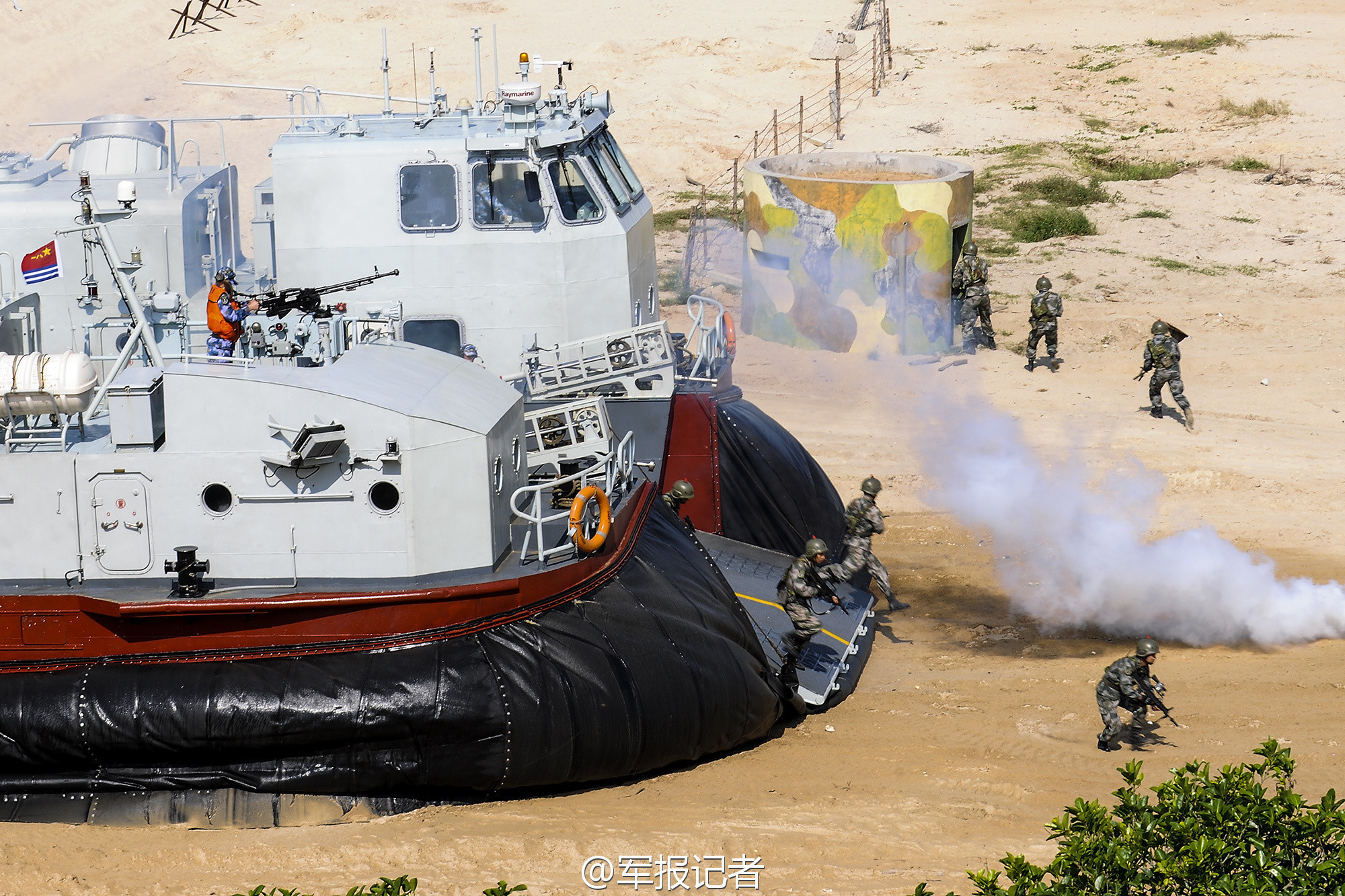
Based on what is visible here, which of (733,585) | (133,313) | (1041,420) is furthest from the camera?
(1041,420)

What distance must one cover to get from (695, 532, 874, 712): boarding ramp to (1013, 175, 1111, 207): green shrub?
12.4 metres

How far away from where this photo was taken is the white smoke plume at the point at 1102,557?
384 inches

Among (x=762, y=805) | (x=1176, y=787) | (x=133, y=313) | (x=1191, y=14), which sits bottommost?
(x=762, y=805)

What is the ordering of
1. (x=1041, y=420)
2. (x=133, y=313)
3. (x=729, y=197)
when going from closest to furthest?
(x=133, y=313)
(x=1041, y=420)
(x=729, y=197)

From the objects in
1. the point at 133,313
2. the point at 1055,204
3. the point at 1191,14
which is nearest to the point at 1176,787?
the point at 133,313

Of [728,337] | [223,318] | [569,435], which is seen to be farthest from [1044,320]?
[223,318]

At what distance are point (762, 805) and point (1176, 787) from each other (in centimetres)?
290

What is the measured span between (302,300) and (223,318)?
2.16 feet

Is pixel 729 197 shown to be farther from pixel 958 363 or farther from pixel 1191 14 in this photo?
pixel 1191 14

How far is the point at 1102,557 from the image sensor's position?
35.9 feet

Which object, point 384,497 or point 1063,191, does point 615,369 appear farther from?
point 1063,191

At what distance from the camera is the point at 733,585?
10156mm

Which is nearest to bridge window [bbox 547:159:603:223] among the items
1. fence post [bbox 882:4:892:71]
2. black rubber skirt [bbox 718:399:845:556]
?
black rubber skirt [bbox 718:399:845:556]

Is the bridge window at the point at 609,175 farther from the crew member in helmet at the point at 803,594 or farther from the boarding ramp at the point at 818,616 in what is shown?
the crew member in helmet at the point at 803,594
